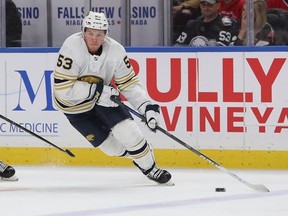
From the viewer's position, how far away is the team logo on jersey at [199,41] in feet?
27.8

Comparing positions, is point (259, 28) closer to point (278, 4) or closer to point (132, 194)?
point (278, 4)

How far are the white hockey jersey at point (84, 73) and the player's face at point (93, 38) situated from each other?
1.6 inches

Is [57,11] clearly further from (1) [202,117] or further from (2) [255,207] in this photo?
(2) [255,207]

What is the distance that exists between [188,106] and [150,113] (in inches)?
45.8

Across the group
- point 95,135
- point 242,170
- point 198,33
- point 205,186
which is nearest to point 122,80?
point 95,135

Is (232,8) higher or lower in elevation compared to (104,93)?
higher

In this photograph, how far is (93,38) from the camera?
6.69 meters

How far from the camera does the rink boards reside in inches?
304

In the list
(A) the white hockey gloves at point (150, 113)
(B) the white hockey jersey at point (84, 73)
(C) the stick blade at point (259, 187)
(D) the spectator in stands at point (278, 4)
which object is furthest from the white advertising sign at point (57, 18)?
(C) the stick blade at point (259, 187)

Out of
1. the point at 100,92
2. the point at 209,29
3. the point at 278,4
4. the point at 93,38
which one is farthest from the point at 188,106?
the point at 93,38

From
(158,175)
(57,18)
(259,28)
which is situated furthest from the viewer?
(57,18)

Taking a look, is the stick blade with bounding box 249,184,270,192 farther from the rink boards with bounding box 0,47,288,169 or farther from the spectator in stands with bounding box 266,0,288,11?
the spectator in stands with bounding box 266,0,288,11

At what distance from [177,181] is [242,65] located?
1.10 m

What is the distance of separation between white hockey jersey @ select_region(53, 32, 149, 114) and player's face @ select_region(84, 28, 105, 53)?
4 centimetres
